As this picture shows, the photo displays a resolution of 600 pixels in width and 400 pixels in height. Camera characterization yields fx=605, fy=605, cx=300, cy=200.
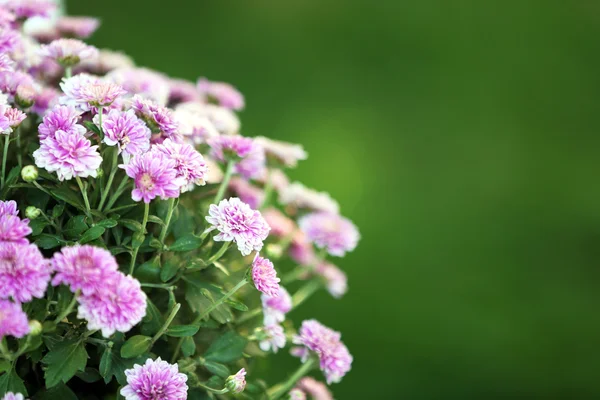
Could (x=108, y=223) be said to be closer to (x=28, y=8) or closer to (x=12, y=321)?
(x=12, y=321)

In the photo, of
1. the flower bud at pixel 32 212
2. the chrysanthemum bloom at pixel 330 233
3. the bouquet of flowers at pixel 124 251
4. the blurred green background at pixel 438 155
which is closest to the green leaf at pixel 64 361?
the bouquet of flowers at pixel 124 251

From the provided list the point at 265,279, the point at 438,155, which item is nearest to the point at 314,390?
the point at 265,279

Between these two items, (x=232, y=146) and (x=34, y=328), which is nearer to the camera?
(x=34, y=328)

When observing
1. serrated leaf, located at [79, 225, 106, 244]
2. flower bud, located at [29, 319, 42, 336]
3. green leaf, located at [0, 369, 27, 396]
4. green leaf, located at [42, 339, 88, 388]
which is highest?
serrated leaf, located at [79, 225, 106, 244]

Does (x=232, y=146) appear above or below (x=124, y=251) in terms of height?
above

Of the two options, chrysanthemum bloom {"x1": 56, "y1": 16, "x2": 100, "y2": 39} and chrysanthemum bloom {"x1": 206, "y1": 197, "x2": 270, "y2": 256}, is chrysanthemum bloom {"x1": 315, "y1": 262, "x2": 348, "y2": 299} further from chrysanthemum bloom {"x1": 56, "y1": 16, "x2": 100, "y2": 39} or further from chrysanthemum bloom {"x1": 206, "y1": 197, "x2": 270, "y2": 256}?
chrysanthemum bloom {"x1": 56, "y1": 16, "x2": 100, "y2": 39}

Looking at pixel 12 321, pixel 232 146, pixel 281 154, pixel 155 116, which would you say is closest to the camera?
pixel 12 321

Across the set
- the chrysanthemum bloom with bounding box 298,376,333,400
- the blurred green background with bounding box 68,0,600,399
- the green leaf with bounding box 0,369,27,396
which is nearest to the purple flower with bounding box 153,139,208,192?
the green leaf with bounding box 0,369,27,396

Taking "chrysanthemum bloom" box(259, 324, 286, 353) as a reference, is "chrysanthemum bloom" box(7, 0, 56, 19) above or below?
above
